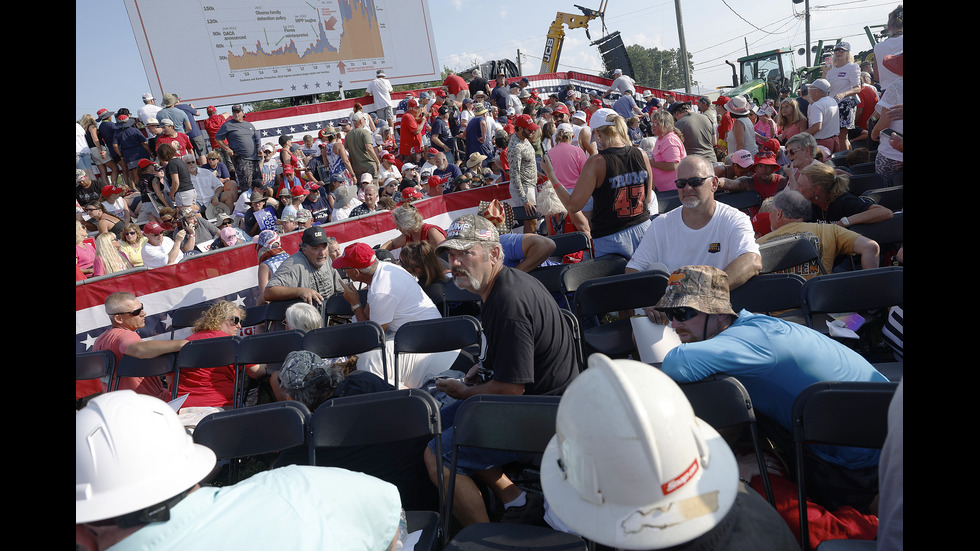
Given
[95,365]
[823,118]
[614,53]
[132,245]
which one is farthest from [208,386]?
[614,53]

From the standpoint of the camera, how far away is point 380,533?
1594 mm

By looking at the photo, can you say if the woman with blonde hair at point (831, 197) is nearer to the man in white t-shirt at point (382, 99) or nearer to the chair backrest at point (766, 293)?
the chair backrest at point (766, 293)

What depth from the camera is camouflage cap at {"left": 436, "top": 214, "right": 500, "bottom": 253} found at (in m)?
2.87

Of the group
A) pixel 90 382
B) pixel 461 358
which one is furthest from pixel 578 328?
pixel 90 382

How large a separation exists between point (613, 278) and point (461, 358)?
1176 mm

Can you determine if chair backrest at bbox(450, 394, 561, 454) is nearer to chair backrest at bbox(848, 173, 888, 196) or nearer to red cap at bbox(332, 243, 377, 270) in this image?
red cap at bbox(332, 243, 377, 270)

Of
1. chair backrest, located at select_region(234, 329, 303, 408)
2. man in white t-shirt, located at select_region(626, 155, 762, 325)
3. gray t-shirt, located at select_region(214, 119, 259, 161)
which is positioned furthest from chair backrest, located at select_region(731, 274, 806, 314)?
gray t-shirt, located at select_region(214, 119, 259, 161)

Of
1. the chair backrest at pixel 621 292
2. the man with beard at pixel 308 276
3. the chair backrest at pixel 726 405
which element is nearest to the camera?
the chair backrest at pixel 726 405

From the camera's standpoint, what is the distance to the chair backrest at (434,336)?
12.8 ft

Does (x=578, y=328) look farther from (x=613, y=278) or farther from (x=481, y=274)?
(x=481, y=274)

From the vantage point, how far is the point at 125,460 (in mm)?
1399

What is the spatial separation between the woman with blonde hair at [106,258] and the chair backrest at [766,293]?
640cm

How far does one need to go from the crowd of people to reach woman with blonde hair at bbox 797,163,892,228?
0.02 meters

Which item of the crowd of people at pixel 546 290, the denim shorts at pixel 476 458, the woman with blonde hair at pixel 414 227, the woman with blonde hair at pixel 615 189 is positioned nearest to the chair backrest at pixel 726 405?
the crowd of people at pixel 546 290
